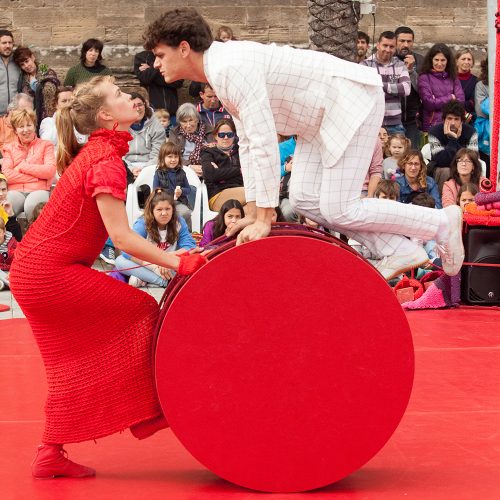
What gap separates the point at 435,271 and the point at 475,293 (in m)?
0.62

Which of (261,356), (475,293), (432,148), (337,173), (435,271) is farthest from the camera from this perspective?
(432,148)

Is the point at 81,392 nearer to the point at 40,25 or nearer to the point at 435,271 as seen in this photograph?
the point at 435,271

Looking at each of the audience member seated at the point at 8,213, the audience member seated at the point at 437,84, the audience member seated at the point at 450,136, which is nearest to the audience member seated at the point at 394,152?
the audience member seated at the point at 450,136

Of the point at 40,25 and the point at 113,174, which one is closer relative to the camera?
the point at 113,174

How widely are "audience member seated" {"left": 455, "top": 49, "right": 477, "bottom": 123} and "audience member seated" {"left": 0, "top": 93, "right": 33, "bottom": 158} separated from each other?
4323 mm

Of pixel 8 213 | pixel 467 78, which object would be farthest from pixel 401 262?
pixel 467 78

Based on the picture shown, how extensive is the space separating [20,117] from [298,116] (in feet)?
20.7

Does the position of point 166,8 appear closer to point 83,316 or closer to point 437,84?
point 437,84

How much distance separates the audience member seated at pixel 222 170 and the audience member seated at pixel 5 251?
181cm

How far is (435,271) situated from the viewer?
8.87 meters

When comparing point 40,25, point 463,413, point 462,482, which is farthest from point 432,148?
point 462,482

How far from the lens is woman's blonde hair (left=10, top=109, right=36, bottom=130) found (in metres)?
10.6

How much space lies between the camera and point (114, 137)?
4.47 meters

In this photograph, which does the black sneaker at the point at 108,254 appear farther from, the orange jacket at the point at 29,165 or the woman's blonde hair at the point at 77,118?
the woman's blonde hair at the point at 77,118
